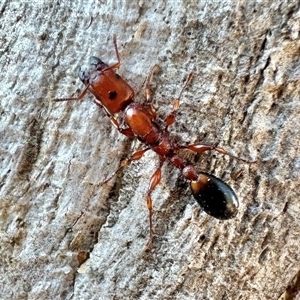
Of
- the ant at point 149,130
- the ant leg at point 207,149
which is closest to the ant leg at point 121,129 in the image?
the ant at point 149,130

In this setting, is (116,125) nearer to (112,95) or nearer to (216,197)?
(112,95)

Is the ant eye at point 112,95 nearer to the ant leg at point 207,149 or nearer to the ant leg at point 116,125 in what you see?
the ant leg at point 116,125

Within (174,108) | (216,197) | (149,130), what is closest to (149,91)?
(174,108)

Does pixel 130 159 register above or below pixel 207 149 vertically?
above

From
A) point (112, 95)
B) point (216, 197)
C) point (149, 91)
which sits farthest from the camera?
point (112, 95)

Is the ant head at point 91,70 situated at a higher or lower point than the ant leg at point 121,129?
higher

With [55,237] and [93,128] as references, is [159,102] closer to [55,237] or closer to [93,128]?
[93,128]

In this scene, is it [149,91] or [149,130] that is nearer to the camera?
[149,91]

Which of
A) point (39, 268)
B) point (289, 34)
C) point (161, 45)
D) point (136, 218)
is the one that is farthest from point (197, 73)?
point (39, 268)
